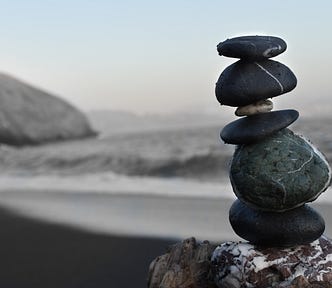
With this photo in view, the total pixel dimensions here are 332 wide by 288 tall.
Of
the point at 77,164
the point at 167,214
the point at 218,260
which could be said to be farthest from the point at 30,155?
the point at 218,260

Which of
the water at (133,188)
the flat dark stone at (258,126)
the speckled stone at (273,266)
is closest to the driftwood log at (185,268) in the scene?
the speckled stone at (273,266)

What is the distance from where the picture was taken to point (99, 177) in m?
13.6

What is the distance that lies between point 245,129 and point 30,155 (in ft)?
Answer: 55.0

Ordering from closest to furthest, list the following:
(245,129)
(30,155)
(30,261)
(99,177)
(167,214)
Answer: (245,129)
(30,261)
(167,214)
(99,177)
(30,155)

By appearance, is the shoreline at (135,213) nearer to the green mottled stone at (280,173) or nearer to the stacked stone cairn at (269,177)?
the stacked stone cairn at (269,177)

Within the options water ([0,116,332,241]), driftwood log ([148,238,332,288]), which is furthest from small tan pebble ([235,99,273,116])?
water ([0,116,332,241])

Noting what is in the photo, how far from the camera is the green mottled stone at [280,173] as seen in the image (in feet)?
12.0

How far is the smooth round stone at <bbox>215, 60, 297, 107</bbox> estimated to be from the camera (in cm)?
370

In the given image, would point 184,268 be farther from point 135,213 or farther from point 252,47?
point 135,213

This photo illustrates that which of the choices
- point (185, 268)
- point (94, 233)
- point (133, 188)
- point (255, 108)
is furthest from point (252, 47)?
point (133, 188)

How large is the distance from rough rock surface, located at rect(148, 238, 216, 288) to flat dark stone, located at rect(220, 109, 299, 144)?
86cm

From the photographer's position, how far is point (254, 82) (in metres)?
3.70

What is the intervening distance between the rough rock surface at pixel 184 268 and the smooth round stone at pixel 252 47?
142cm

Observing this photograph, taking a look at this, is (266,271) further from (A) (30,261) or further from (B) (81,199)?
(B) (81,199)
